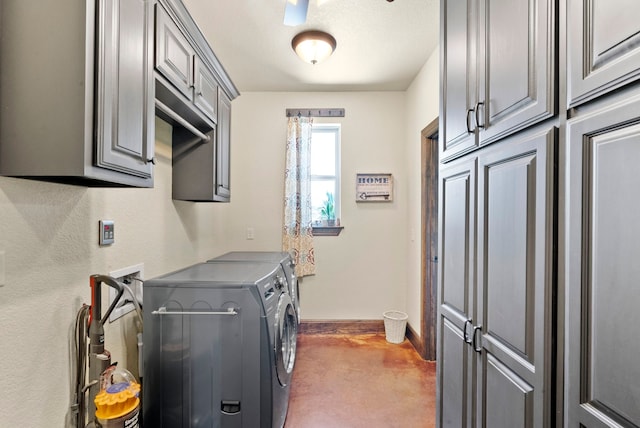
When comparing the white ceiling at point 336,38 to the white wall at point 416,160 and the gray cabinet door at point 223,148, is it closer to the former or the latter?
the white wall at point 416,160

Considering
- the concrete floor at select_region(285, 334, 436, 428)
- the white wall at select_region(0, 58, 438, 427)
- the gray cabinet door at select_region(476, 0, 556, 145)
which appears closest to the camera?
the gray cabinet door at select_region(476, 0, 556, 145)

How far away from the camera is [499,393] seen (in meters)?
0.98

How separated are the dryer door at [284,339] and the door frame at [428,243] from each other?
135 cm

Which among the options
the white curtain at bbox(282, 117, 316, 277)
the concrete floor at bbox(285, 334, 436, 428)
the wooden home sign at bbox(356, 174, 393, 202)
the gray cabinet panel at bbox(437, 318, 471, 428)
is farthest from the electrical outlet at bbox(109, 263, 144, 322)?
the wooden home sign at bbox(356, 174, 393, 202)

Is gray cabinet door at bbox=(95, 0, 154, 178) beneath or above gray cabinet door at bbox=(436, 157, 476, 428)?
above

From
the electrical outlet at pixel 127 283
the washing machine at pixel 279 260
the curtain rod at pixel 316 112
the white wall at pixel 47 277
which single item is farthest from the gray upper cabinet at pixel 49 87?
the curtain rod at pixel 316 112

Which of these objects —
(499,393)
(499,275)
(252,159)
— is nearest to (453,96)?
(499,275)

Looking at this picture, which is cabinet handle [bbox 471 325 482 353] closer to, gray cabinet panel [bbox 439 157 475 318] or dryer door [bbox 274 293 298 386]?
gray cabinet panel [bbox 439 157 475 318]

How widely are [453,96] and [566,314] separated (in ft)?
3.19

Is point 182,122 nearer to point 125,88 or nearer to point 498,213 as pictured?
point 125,88

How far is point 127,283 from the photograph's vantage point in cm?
164

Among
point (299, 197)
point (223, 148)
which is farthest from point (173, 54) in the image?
point (299, 197)

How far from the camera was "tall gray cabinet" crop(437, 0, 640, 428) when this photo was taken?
605 millimetres

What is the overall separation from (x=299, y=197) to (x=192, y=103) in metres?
1.68
